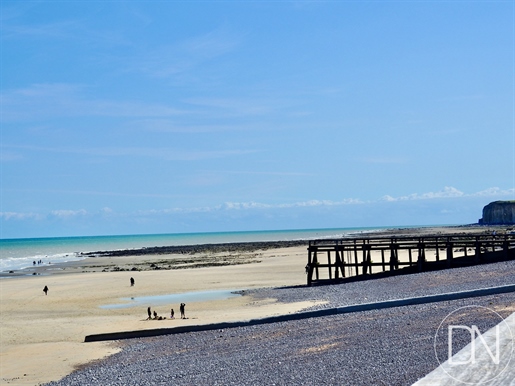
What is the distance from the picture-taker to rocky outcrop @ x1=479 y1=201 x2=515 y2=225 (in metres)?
155

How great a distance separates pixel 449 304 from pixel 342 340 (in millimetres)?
3560

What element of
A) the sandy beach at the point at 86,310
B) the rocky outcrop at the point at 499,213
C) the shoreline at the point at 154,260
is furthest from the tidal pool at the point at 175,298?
the rocky outcrop at the point at 499,213

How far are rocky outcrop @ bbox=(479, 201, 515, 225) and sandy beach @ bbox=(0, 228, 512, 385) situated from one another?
117579 mm

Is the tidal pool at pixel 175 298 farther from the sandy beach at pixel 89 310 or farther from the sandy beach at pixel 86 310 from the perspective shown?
the sandy beach at pixel 86 310

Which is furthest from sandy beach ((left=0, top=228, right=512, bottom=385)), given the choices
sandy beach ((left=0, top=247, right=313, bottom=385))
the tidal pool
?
the tidal pool

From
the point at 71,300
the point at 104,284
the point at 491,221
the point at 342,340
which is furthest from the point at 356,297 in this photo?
the point at 491,221

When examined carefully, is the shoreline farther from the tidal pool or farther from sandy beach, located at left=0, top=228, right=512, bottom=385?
the tidal pool

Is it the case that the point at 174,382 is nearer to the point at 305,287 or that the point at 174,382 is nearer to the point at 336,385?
the point at 336,385

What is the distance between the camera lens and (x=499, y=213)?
531 feet

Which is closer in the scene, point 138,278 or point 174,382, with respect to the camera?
point 174,382

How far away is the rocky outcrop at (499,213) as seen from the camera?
155 meters

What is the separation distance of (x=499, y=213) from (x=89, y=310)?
14809 cm

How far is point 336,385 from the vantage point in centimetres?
884

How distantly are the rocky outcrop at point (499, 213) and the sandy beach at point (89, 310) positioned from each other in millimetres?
117579
